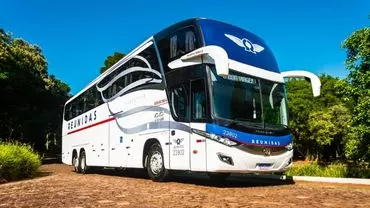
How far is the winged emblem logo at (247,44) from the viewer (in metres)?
12.9

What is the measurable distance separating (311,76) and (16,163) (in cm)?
1019

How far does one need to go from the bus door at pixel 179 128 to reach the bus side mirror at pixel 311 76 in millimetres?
3190

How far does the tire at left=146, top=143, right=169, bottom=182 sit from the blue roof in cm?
373

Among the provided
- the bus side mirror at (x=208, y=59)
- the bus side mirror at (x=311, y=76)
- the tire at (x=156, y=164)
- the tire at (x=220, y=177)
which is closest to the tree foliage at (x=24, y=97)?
the tire at (x=156, y=164)

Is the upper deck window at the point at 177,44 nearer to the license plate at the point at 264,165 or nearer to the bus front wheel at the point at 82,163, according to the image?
the license plate at the point at 264,165

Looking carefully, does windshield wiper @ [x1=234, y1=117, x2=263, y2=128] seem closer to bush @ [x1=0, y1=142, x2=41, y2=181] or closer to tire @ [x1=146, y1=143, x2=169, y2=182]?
tire @ [x1=146, y1=143, x2=169, y2=182]

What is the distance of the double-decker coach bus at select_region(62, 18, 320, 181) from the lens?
11578 millimetres

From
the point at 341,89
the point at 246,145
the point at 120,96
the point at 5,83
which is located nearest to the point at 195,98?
the point at 246,145

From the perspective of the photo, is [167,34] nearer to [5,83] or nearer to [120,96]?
[120,96]

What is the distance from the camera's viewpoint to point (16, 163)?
16141 mm

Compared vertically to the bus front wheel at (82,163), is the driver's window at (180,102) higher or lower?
higher

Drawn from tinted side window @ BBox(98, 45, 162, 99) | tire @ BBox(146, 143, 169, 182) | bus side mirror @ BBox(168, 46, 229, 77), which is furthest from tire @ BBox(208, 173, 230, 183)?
bus side mirror @ BBox(168, 46, 229, 77)

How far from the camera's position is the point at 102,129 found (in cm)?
1930

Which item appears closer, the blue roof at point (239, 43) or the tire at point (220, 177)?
the blue roof at point (239, 43)
